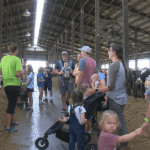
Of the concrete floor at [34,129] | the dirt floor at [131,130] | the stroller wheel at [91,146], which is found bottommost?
the concrete floor at [34,129]

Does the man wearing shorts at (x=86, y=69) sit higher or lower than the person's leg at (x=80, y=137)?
higher

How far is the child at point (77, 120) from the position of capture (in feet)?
9.42

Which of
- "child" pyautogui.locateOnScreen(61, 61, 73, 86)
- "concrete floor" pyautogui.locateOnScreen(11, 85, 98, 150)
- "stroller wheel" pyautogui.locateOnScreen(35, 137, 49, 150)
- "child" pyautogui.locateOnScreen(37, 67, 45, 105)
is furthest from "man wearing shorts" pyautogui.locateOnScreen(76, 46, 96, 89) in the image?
"child" pyautogui.locateOnScreen(37, 67, 45, 105)

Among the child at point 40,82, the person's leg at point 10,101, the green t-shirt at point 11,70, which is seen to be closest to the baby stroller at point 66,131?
the person's leg at point 10,101

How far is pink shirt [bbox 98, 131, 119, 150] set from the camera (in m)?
1.95

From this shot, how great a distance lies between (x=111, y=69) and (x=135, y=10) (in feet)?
52.8

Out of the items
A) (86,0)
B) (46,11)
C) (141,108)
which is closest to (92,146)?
(141,108)

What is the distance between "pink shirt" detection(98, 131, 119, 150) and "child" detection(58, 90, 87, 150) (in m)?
0.82

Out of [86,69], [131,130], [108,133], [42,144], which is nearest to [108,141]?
[108,133]

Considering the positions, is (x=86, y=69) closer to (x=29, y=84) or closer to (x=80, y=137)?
(x=80, y=137)

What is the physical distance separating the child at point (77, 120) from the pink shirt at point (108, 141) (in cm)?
82

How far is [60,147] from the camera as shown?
11.1ft

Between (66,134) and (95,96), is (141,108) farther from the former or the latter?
(66,134)

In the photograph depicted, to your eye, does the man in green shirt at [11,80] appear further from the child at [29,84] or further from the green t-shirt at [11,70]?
the child at [29,84]
